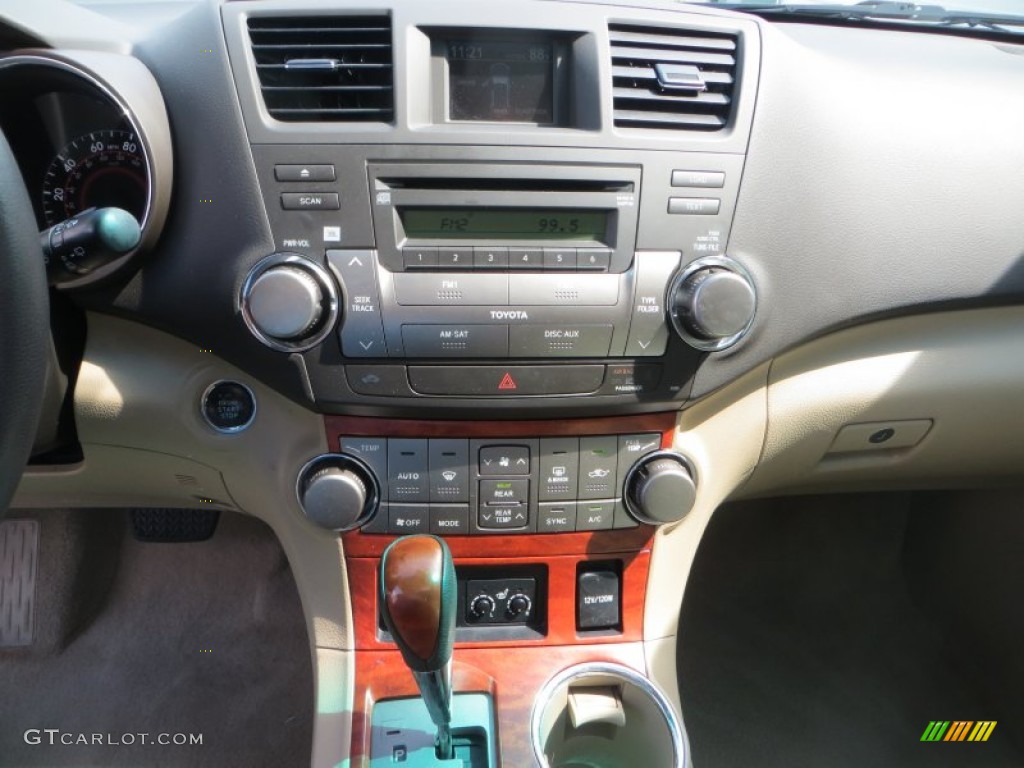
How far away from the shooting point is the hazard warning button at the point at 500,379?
3.71 ft

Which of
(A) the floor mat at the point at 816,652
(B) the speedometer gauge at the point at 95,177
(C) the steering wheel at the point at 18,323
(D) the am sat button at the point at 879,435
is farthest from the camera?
(A) the floor mat at the point at 816,652

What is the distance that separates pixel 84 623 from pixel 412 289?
1.55 metres

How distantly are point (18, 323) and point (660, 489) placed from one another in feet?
2.79

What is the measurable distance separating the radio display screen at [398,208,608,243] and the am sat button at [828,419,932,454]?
62 centimetres

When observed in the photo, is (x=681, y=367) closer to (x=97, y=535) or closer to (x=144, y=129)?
(x=144, y=129)

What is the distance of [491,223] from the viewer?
1104mm

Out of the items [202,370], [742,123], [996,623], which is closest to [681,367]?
[742,123]

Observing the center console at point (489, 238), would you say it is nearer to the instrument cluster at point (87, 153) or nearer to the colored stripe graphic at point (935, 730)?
the instrument cluster at point (87, 153)

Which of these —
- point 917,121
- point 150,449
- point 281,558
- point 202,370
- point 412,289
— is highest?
point 917,121

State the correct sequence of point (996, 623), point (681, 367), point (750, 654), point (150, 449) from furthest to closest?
point (750, 654) → point (996, 623) → point (150, 449) → point (681, 367)

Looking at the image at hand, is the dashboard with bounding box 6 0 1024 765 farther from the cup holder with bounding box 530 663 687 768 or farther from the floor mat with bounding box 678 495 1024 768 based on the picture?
the floor mat with bounding box 678 495 1024 768

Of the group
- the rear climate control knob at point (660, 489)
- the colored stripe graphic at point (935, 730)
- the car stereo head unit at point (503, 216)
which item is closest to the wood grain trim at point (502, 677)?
the rear climate control knob at point (660, 489)

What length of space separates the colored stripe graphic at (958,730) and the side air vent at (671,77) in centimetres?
157

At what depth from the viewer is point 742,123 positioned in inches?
44.5
